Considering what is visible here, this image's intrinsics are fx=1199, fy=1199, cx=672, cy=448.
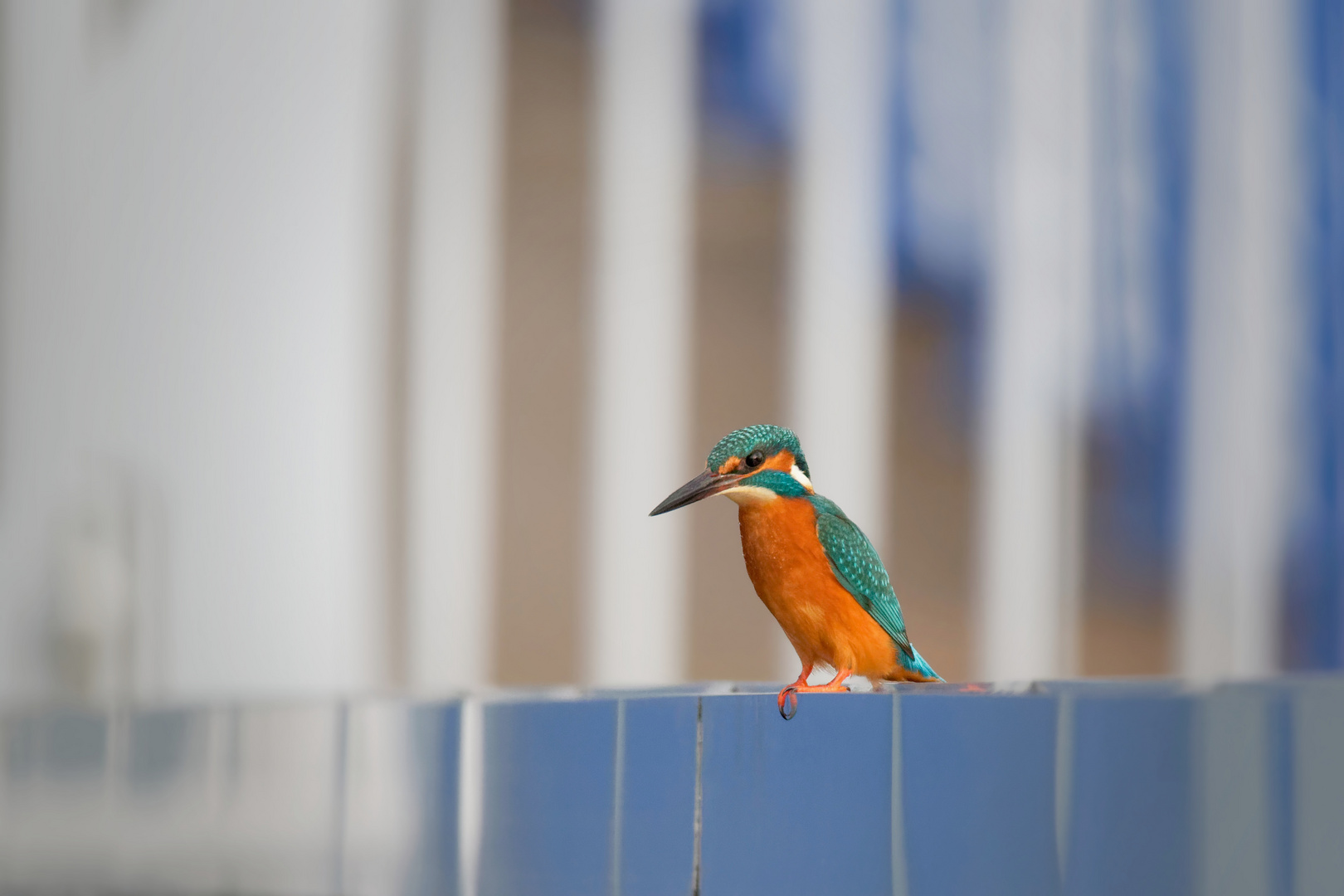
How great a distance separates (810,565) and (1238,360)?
5.47ft

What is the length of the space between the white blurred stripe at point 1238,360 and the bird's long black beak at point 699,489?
161cm

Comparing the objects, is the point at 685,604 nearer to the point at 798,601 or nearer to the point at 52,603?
the point at 52,603

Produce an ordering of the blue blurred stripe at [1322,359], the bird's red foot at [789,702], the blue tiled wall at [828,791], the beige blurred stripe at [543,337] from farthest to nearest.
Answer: the beige blurred stripe at [543,337] < the blue blurred stripe at [1322,359] < the bird's red foot at [789,702] < the blue tiled wall at [828,791]

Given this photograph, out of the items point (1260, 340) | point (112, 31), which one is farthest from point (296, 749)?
point (1260, 340)

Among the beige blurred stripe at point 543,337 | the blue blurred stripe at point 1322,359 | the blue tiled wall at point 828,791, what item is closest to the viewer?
the blue tiled wall at point 828,791

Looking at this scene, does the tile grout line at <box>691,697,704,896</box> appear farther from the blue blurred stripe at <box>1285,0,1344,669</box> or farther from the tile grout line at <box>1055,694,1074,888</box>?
the blue blurred stripe at <box>1285,0,1344,669</box>

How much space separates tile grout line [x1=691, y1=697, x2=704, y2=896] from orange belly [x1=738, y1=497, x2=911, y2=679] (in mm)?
90

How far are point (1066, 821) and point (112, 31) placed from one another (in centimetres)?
224

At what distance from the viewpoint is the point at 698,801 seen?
79cm

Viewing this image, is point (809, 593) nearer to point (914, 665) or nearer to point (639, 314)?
point (914, 665)

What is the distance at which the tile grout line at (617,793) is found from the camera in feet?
2.66

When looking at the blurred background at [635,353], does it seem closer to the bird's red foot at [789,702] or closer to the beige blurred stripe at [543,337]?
the beige blurred stripe at [543,337]

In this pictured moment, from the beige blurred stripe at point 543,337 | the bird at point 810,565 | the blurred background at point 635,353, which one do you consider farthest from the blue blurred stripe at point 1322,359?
the bird at point 810,565

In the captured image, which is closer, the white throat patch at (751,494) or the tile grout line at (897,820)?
the tile grout line at (897,820)
